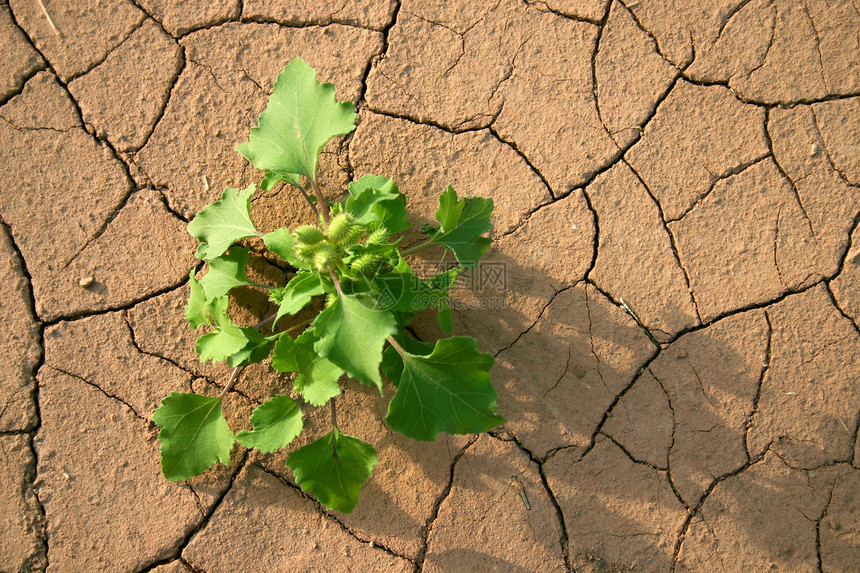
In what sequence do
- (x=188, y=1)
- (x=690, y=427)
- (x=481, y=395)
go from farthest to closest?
1. (x=188, y=1)
2. (x=690, y=427)
3. (x=481, y=395)

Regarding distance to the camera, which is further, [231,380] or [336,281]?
[231,380]

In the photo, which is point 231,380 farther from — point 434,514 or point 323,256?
point 434,514

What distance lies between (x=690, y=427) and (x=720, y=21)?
217 cm

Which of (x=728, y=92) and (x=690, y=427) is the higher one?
(x=728, y=92)

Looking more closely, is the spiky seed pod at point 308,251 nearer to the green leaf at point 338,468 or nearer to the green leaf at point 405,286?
the green leaf at point 405,286

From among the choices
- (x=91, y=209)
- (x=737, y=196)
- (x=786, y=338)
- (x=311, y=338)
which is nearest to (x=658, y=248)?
(x=737, y=196)

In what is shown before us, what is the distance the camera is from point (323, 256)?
7.62 feet

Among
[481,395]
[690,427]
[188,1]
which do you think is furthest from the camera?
[188,1]

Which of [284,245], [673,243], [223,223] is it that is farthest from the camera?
[673,243]

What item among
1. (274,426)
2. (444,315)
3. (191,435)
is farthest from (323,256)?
(191,435)

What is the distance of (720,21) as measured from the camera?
3207mm

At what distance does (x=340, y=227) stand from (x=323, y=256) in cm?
13

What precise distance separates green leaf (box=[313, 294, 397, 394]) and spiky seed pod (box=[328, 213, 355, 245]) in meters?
0.24

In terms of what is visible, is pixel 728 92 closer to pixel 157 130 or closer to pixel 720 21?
pixel 720 21
